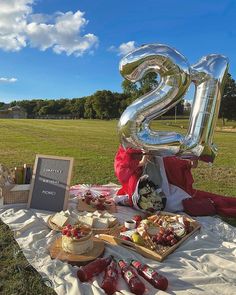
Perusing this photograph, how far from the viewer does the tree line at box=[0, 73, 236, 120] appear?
42375mm

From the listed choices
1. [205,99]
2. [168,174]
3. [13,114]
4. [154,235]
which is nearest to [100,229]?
[154,235]

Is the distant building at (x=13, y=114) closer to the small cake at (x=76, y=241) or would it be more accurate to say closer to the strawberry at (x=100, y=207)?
the strawberry at (x=100, y=207)

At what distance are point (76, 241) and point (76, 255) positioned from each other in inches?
6.3

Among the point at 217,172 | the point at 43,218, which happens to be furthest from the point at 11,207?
the point at 217,172

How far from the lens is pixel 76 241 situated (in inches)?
154

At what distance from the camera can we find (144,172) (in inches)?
234

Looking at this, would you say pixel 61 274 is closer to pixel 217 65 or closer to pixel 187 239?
pixel 187 239

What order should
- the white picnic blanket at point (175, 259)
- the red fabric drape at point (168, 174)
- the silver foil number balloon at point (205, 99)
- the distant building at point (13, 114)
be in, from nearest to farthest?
the white picnic blanket at point (175, 259)
the silver foil number balloon at point (205, 99)
the red fabric drape at point (168, 174)
the distant building at point (13, 114)

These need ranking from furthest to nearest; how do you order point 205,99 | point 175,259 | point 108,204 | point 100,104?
1. point 100,104
2. point 108,204
3. point 205,99
4. point 175,259

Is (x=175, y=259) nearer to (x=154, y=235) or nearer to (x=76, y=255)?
(x=154, y=235)

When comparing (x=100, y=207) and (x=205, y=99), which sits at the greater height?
(x=205, y=99)

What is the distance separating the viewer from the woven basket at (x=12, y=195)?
553 cm

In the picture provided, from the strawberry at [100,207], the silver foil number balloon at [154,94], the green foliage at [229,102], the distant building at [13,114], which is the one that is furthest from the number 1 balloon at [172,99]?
the distant building at [13,114]

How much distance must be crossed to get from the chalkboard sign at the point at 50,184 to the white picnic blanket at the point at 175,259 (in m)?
0.22
